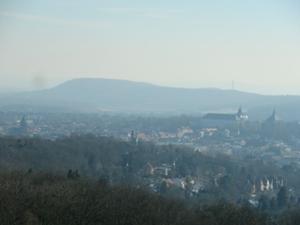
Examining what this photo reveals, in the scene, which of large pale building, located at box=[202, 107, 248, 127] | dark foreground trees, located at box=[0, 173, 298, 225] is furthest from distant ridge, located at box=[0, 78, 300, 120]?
dark foreground trees, located at box=[0, 173, 298, 225]

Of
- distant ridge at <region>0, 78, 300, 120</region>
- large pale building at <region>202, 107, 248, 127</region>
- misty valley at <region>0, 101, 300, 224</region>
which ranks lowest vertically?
misty valley at <region>0, 101, 300, 224</region>

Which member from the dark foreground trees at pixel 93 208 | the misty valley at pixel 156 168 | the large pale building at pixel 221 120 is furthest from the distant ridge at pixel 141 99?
the dark foreground trees at pixel 93 208

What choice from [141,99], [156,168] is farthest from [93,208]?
[141,99]

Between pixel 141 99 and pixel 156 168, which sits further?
pixel 141 99

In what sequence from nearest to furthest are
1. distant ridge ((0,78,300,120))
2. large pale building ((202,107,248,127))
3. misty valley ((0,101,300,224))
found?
1. misty valley ((0,101,300,224))
2. large pale building ((202,107,248,127))
3. distant ridge ((0,78,300,120))

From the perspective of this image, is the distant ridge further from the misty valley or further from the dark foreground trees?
the dark foreground trees

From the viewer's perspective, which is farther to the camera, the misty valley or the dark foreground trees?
the misty valley

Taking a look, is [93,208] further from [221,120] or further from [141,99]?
[141,99]

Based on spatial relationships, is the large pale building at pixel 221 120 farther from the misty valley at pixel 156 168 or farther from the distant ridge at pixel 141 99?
the distant ridge at pixel 141 99
